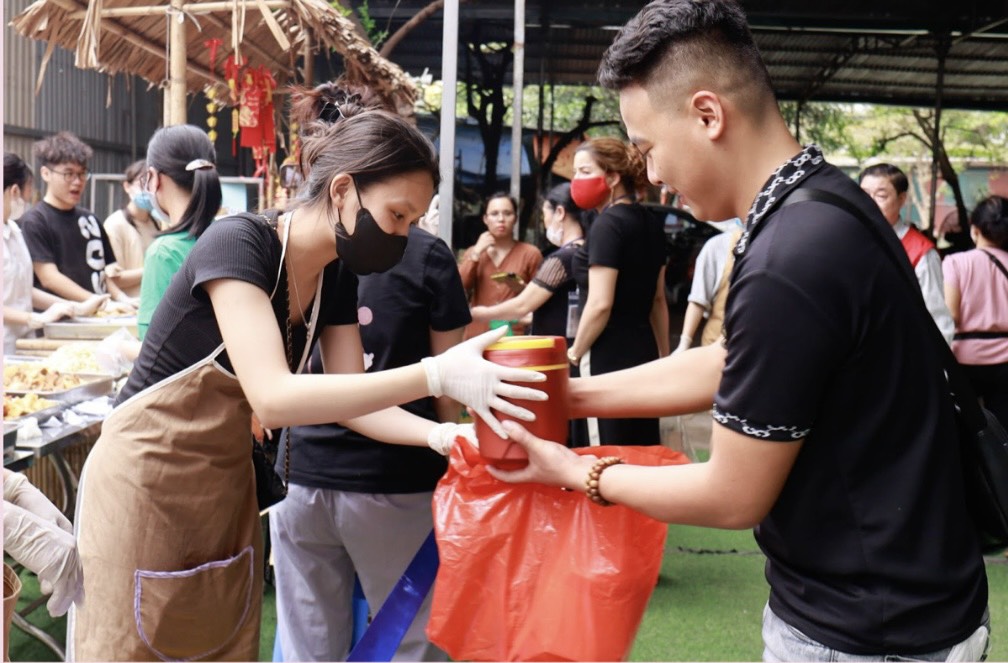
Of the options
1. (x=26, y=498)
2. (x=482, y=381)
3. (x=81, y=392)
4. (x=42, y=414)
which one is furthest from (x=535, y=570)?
(x=81, y=392)

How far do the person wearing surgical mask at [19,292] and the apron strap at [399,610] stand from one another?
3.26 meters

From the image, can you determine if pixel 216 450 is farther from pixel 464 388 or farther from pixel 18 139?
pixel 18 139

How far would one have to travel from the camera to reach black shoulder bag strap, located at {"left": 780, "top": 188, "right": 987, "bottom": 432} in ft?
4.19

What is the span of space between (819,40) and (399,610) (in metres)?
12.2

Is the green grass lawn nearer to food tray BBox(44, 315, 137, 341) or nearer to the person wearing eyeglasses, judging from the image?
food tray BBox(44, 315, 137, 341)

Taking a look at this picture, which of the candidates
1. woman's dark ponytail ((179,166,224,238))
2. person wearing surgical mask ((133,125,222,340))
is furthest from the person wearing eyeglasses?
woman's dark ponytail ((179,166,224,238))

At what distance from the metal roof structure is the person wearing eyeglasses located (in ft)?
16.7

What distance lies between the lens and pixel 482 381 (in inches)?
66.9

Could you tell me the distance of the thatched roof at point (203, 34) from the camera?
16.0ft

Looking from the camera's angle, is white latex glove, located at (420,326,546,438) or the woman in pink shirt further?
the woman in pink shirt

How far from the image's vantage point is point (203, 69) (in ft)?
21.9

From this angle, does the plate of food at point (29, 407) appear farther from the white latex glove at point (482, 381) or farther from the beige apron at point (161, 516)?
the white latex glove at point (482, 381)

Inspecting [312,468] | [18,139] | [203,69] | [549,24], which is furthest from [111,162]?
[312,468]

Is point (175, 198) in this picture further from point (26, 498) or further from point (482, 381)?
point (482, 381)
